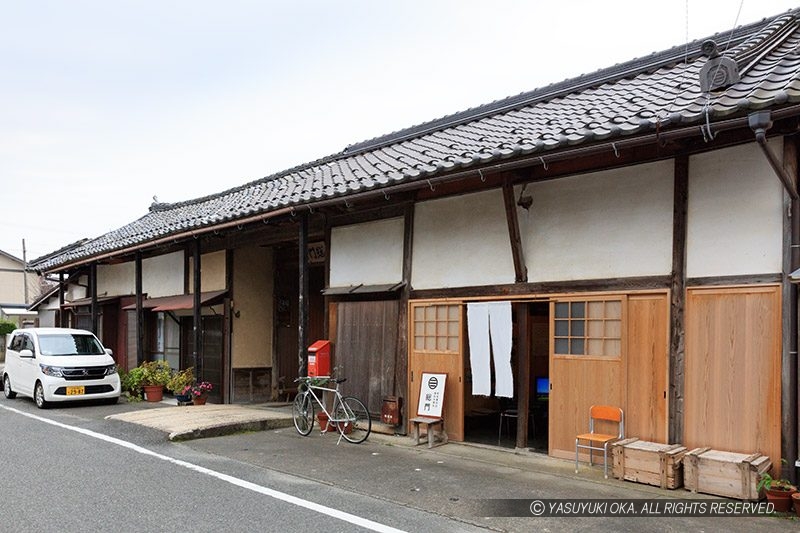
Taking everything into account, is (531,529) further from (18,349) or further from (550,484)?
(18,349)

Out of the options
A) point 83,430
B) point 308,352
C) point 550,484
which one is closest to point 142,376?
point 83,430

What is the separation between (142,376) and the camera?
50.0ft

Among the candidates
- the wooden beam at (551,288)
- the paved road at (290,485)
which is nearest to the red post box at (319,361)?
the paved road at (290,485)

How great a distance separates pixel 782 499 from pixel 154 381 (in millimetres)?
13445

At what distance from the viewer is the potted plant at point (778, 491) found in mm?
5781

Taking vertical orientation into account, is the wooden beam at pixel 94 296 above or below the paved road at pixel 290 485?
above

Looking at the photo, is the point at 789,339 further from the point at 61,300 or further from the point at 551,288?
the point at 61,300

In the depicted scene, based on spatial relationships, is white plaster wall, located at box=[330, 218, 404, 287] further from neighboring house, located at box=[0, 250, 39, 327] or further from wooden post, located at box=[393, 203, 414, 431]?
neighboring house, located at box=[0, 250, 39, 327]

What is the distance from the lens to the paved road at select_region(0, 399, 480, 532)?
5602 mm

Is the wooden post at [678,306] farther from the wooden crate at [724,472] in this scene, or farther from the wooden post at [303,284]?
the wooden post at [303,284]

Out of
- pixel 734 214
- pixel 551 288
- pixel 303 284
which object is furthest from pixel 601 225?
pixel 303 284

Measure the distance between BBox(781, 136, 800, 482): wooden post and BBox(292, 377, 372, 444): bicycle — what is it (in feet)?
18.3

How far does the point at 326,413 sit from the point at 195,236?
5388 millimetres

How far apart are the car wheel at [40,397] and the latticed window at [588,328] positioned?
11.6m
